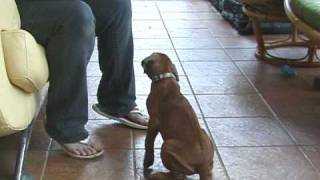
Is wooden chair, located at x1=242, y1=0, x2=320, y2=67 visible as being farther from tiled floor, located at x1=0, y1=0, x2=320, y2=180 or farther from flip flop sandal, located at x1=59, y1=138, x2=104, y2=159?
flip flop sandal, located at x1=59, y1=138, x2=104, y2=159

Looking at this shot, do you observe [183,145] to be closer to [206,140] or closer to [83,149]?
[206,140]

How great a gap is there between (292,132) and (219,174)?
1.54 feet

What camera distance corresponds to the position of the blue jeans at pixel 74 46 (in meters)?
1.69

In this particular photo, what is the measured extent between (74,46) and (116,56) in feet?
1.00

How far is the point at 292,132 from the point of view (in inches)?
82.3

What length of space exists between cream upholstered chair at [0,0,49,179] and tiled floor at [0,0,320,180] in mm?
291

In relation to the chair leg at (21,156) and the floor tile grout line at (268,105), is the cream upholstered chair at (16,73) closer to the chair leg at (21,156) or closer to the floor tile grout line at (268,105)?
the chair leg at (21,156)

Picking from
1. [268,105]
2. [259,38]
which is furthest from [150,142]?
[259,38]

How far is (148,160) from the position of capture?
1759 millimetres

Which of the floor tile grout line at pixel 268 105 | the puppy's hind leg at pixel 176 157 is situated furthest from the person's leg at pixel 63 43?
the floor tile grout line at pixel 268 105

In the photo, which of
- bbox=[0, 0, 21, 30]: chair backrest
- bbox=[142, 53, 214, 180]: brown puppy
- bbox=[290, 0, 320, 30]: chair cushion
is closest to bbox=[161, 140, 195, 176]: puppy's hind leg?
bbox=[142, 53, 214, 180]: brown puppy

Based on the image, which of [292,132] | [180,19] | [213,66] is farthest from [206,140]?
[180,19]

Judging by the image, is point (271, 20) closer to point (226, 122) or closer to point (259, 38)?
point (259, 38)

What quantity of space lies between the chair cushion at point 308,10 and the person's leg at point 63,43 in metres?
0.94
